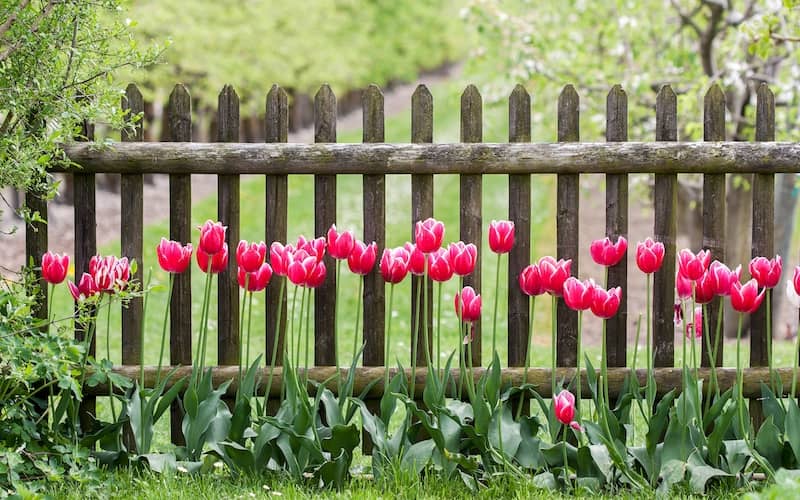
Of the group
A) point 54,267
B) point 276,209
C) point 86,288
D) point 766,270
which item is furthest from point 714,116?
point 54,267

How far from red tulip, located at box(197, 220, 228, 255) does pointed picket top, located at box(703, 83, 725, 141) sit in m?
2.26

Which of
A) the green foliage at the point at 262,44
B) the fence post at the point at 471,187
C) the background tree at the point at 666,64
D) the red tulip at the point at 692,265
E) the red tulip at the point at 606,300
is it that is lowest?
the red tulip at the point at 606,300

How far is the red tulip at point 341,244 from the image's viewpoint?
438 centimetres

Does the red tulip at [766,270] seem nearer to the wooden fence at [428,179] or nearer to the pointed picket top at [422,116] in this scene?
the wooden fence at [428,179]

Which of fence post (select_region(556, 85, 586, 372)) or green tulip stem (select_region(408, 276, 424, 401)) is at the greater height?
fence post (select_region(556, 85, 586, 372))

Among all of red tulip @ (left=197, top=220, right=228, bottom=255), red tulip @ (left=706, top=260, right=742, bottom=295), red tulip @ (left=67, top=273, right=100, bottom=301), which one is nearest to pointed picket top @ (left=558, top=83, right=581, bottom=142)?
red tulip @ (left=706, top=260, right=742, bottom=295)

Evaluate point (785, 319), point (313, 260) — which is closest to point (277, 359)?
point (313, 260)

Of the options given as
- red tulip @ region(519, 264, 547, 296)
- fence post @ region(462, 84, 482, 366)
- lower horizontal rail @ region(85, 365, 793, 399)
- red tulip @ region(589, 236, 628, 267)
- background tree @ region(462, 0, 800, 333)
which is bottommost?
lower horizontal rail @ region(85, 365, 793, 399)

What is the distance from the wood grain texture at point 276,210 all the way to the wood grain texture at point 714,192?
6.40 feet

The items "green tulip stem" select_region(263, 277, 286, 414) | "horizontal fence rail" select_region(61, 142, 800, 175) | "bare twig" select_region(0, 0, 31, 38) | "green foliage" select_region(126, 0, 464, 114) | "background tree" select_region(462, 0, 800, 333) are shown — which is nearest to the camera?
"bare twig" select_region(0, 0, 31, 38)

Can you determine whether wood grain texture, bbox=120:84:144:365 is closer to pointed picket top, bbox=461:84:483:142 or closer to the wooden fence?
the wooden fence

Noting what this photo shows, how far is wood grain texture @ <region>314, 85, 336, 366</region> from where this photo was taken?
4784 millimetres

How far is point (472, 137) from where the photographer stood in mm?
4785

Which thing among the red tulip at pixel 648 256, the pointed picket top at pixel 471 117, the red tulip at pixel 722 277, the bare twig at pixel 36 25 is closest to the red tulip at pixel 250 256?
the pointed picket top at pixel 471 117
